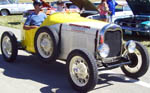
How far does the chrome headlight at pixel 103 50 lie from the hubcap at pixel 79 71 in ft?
1.50

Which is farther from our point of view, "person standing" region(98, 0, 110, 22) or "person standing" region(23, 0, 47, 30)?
"person standing" region(98, 0, 110, 22)

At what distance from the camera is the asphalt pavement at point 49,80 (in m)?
4.91

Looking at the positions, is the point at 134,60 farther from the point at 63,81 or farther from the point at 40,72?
the point at 40,72

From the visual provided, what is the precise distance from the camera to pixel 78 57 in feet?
15.4

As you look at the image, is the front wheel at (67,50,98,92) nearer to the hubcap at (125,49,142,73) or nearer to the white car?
the hubcap at (125,49,142,73)

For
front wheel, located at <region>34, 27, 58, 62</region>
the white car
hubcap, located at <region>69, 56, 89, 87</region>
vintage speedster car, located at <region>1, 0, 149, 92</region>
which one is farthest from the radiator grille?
the white car

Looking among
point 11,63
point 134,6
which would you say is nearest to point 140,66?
point 11,63

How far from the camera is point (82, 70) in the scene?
4.70m

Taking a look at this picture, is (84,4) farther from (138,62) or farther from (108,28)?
(108,28)

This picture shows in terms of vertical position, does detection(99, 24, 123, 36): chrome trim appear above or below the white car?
below

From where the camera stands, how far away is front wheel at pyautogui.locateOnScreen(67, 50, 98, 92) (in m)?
4.44

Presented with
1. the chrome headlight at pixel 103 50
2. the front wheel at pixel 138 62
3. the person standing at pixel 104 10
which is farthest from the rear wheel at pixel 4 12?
the chrome headlight at pixel 103 50

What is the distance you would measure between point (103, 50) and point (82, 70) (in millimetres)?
620

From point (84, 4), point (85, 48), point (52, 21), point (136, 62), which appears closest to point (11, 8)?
point (84, 4)
